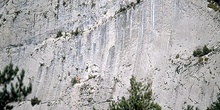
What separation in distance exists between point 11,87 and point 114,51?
7.74 metres

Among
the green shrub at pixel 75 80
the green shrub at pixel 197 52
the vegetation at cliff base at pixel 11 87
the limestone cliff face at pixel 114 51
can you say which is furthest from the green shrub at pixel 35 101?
the green shrub at pixel 197 52

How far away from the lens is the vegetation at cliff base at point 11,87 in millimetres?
27047

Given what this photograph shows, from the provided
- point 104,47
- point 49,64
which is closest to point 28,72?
point 49,64

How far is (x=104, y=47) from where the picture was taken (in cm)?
2584

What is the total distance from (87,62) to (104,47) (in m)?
1.49

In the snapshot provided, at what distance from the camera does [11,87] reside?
2767 cm

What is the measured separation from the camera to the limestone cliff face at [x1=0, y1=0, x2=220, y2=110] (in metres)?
22.5

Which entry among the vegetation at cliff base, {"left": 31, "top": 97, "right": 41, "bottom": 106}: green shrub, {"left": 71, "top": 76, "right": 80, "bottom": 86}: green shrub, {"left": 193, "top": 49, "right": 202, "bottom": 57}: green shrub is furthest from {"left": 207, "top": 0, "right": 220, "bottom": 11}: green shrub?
the vegetation at cliff base

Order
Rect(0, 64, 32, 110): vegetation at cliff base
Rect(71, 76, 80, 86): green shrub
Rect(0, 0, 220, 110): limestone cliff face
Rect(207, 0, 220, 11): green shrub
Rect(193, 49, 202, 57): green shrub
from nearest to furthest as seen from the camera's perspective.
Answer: Rect(0, 0, 220, 110): limestone cliff face, Rect(193, 49, 202, 57): green shrub, Rect(207, 0, 220, 11): green shrub, Rect(71, 76, 80, 86): green shrub, Rect(0, 64, 32, 110): vegetation at cliff base

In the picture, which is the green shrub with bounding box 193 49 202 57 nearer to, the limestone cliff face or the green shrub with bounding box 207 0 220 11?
the limestone cliff face

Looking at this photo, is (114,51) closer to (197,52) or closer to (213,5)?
(197,52)

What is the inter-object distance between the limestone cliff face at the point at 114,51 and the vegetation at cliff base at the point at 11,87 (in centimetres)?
54

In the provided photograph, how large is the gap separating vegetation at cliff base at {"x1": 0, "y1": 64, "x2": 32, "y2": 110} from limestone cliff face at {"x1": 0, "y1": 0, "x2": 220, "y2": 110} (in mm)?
539

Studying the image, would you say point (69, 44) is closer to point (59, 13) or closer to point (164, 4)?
point (59, 13)
